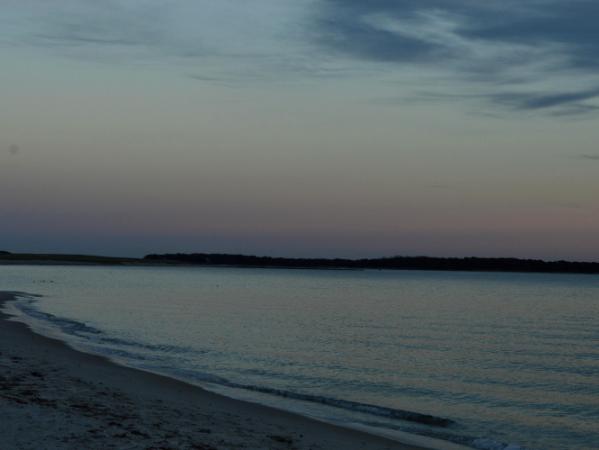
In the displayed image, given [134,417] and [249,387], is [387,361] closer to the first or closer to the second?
[249,387]

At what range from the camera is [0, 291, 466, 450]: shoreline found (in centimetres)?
1159

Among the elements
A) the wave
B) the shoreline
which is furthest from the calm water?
the shoreline

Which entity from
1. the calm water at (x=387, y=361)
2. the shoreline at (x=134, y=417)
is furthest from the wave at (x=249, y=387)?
the shoreline at (x=134, y=417)

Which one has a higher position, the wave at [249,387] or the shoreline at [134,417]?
the shoreline at [134,417]

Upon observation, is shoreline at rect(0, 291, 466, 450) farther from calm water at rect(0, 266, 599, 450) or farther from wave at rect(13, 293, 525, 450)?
calm water at rect(0, 266, 599, 450)

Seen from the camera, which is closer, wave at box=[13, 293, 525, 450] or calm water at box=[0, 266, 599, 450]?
wave at box=[13, 293, 525, 450]

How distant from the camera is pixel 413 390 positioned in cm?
2148

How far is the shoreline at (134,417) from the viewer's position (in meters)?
11.6

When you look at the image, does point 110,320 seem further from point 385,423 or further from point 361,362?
point 385,423

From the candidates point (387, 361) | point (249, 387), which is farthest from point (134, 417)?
point (387, 361)

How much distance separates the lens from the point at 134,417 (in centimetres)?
1378

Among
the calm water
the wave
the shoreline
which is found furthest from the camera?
the calm water

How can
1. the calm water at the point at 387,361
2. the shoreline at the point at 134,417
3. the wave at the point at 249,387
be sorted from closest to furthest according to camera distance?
1. the shoreline at the point at 134,417
2. the wave at the point at 249,387
3. the calm water at the point at 387,361

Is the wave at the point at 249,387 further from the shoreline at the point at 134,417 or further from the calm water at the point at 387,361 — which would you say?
the shoreline at the point at 134,417
